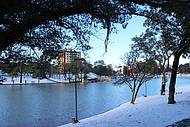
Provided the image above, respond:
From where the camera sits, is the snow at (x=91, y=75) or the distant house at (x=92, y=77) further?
the snow at (x=91, y=75)

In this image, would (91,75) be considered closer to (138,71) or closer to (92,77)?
(92,77)

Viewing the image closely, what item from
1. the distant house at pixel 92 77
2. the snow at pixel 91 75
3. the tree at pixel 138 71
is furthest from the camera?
the snow at pixel 91 75

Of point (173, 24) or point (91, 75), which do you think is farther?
point (91, 75)

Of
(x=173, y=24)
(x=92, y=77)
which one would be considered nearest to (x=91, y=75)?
(x=92, y=77)

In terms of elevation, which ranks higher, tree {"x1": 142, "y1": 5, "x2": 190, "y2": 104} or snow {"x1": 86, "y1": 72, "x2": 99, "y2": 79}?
tree {"x1": 142, "y1": 5, "x2": 190, "y2": 104}

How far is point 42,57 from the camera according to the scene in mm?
11734

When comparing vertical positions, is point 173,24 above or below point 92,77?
above

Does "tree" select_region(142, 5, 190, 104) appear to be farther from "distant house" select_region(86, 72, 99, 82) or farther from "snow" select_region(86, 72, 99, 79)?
"snow" select_region(86, 72, 99, 79)

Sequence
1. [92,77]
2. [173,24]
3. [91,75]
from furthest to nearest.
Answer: [91,75] → [92,77] → [173,24]

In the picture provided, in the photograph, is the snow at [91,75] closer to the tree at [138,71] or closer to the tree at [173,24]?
the tree at [138,71]

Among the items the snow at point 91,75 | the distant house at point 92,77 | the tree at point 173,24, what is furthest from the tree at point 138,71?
the snow at point 91,75

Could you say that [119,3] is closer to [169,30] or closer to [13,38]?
[13,38]

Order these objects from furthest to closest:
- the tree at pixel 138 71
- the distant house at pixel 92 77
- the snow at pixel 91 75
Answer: the snow at pixel 91 75 < the distant house at pixel 92 77 < the tree at pixel 138 71

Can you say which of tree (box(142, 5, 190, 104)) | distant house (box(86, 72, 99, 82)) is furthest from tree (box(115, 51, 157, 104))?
distant house (box(86, 72, 99, 82))
